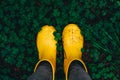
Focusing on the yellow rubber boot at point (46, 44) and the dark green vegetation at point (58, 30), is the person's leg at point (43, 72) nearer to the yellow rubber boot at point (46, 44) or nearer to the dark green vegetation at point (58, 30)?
the yellow rubber boot at point (46, 44)

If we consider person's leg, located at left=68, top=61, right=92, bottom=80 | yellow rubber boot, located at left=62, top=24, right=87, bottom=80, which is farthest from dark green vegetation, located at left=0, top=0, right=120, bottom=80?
person's leg, located at left=68, top=61, right=92, bottom=80

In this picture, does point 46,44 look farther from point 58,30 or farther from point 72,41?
point 72,41

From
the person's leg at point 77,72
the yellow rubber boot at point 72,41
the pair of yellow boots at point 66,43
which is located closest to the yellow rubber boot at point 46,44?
the pair of yellow boots at point 66,43

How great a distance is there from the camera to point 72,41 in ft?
11.8

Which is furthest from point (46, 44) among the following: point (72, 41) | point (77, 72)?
point (77, 72)

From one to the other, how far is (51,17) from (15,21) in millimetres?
481

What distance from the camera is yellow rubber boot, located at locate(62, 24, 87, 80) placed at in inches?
141

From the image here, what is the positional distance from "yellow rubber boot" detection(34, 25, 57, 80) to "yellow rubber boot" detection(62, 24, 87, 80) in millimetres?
145

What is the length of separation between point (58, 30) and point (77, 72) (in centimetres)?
71

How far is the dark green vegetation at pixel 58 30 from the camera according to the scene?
3.56 m

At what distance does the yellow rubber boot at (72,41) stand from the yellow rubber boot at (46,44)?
0.48 feet

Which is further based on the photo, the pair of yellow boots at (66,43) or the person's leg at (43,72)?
the pair of yellow boots at (66,43)

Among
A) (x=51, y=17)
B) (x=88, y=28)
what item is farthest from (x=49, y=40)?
(x=88, y=28)

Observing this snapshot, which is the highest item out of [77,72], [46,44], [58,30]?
[58,30]
